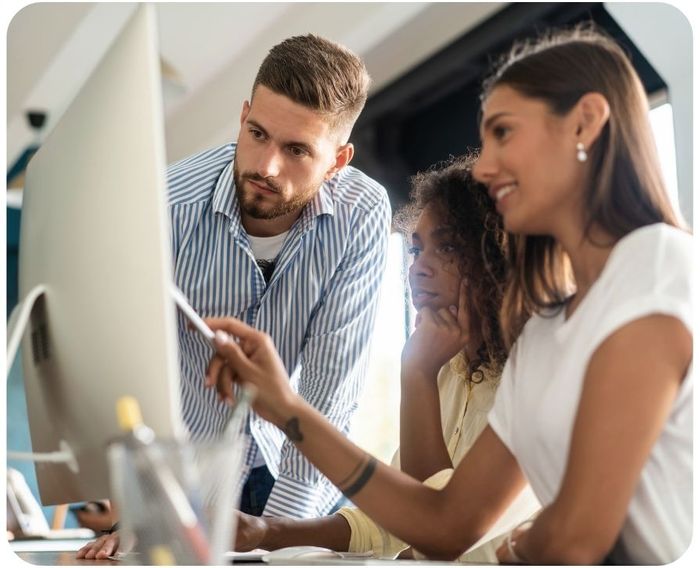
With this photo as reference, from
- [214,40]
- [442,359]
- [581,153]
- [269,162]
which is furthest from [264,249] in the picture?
[214,40]

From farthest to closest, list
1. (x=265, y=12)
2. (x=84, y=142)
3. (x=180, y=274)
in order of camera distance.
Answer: (x=265, y=12) < (x=180, y=274) < (x=84, y=142)

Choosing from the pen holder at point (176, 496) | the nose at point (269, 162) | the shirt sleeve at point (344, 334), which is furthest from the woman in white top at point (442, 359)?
the pen holder at point (176, 496)

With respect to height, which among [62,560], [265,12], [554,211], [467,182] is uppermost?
[265,12]

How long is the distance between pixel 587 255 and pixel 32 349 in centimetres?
65

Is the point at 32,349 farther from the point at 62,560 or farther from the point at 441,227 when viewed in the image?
the point at 441,227

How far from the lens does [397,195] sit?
3.83 m

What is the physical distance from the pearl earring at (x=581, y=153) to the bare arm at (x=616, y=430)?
236mm

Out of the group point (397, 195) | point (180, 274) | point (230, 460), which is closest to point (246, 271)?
point (180, 274)

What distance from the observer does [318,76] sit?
5.38ft

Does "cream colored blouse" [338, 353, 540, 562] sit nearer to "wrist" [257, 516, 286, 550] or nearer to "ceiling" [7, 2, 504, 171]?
"wrist" [257, 516, 286, 550]

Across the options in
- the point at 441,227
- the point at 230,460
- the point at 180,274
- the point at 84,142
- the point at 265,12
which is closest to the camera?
the point at 230,460

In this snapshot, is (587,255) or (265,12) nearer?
(587,255)

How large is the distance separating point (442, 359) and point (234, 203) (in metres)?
0.50

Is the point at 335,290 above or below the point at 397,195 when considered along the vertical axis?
below
